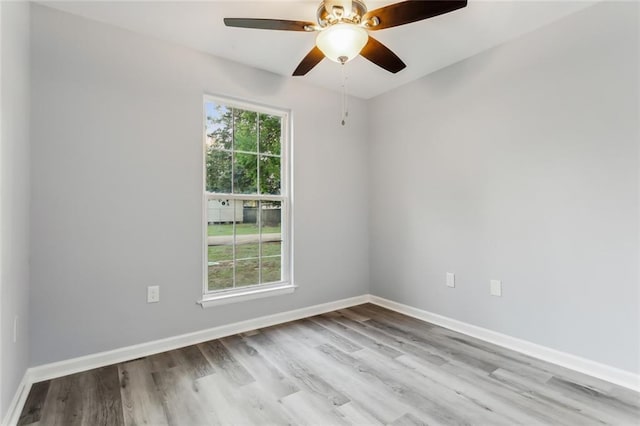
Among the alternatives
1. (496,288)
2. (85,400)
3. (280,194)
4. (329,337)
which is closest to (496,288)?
(496,288)

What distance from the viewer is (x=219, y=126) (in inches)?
111

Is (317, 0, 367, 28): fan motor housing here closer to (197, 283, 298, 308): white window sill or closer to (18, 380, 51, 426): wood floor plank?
(197, 283, 298, 308): white window sill

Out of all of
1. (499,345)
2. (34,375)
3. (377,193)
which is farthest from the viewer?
(377,193)

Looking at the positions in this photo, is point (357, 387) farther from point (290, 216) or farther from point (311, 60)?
point (311, 60)

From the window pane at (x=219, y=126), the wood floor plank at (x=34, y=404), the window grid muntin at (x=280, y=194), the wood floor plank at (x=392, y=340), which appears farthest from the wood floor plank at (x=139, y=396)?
the window pane at (x=219, y=126)

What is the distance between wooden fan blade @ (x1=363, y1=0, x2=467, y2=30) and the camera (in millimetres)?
1576

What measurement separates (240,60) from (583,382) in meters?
3.51

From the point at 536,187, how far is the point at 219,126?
2659mm

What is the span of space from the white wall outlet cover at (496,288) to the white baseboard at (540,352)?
32 cm

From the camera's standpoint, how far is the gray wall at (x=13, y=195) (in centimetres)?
149

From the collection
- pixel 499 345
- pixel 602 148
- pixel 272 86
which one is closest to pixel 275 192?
pixel 272 86

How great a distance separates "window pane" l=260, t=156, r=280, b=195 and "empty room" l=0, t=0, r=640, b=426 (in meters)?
0.04

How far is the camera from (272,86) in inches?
119

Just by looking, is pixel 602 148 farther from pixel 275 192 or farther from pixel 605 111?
pixel 275 192
